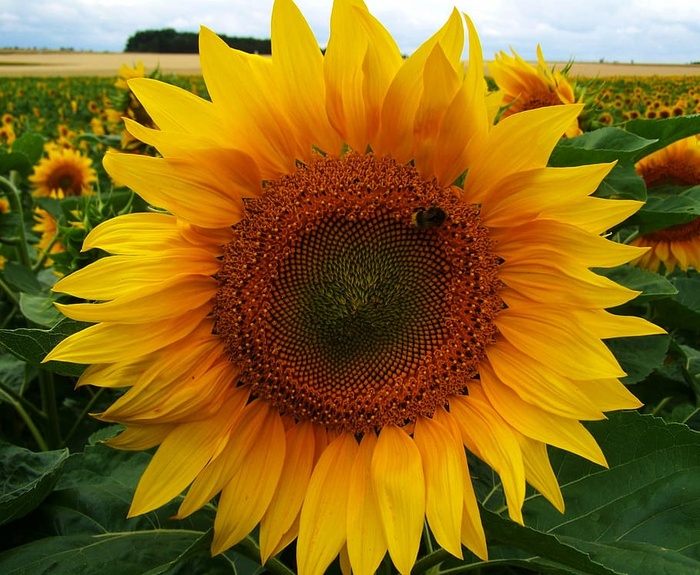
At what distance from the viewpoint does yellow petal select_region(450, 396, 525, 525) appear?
129 centimetres

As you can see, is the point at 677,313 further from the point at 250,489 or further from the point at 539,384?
A: the point at 250,489

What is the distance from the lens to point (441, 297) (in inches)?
60.1

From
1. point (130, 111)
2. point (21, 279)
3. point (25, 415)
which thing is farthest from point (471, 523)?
point (130, 111)

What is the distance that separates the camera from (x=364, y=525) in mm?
1323

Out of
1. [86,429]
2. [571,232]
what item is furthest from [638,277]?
[86,429]

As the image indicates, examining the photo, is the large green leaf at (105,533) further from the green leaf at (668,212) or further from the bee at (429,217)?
the green leaf at (668,212)

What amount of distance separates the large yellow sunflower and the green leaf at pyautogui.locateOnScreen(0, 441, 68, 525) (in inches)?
11.6

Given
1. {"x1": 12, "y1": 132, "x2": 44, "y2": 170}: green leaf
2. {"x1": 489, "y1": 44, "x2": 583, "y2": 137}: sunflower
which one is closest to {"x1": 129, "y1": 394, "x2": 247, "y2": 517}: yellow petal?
{"x1": 489, "y1": 44, "x2": 583, "y2": 137}: sunflower

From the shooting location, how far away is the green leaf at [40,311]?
6.50ft

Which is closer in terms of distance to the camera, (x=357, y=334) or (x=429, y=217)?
(x=429, y=217)

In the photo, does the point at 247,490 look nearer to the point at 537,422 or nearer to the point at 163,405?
the point at 163,405

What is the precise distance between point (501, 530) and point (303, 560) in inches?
14.6

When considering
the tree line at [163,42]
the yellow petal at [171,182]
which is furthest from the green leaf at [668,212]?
the tree line at [163,42]

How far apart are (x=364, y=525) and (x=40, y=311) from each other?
4.07 ft
